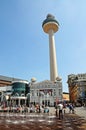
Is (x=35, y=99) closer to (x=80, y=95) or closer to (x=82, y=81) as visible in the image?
(x=80, y=95)

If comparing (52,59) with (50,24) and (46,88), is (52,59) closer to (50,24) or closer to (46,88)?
(50,24)

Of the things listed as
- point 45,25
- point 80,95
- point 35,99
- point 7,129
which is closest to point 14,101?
point 35,99

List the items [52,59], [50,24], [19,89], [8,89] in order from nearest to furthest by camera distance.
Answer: [19,89], [52,59], [8,89], [50,24]

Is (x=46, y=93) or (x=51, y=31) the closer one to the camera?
(x=46, y=93)

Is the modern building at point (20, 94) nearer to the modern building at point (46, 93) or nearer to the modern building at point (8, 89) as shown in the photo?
the modern building at point (8, 89)

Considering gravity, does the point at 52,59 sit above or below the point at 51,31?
below

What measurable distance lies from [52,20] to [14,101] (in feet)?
175

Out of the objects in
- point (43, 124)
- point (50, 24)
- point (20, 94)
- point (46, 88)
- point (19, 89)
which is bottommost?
point (43, 124)

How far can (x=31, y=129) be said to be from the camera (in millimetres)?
14406

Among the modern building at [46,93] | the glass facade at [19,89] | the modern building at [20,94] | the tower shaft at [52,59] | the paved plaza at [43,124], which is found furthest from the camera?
the tower shaft at [52,59]

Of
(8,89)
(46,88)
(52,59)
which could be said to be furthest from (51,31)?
(46,88)

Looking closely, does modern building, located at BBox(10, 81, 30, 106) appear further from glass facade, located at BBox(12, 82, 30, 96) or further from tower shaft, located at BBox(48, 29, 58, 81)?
tower shaft, located at BBox(48, 29, 58, 81)

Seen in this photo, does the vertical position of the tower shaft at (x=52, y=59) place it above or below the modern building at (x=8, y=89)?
above

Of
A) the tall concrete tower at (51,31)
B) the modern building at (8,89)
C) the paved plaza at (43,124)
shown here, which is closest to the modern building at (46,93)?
the modern building at (8,89)
